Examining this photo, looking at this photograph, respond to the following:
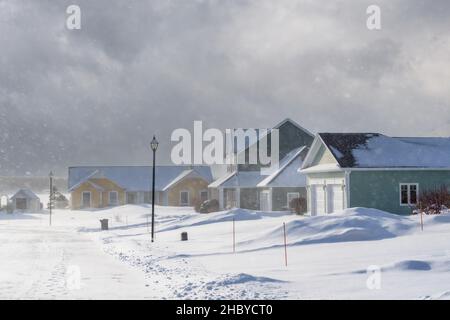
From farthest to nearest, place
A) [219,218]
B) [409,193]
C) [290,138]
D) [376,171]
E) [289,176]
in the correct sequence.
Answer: [290,138], [289,176], [219,218], [409,193], [376,171]

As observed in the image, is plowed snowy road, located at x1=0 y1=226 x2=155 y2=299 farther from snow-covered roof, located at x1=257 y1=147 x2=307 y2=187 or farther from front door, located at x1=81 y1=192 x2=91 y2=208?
front door, located at x1=81 y1=192 x2=91 y2=208

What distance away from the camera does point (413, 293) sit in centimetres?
1104

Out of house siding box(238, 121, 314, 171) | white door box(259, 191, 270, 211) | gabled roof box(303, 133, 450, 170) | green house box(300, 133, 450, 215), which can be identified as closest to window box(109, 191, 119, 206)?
house siding box(238, 121, 314, 171)

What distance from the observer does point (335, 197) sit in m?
35.2

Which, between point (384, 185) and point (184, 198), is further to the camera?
point (184, 198)

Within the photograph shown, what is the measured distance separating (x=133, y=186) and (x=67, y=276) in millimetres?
59968

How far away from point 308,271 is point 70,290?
18.5ft

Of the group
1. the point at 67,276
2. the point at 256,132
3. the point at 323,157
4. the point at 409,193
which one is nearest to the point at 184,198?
the point at 256,132

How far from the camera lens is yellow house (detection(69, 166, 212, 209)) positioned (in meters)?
69.9

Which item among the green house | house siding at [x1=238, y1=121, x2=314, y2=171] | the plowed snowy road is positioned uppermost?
house siding at [x1=238, y1=121, x2=314, y2=171]

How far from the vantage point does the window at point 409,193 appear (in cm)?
3409

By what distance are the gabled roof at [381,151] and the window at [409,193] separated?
43.8 inches

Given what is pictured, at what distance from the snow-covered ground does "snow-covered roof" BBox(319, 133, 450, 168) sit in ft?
22.6

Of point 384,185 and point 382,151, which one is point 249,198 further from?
point 384,185
